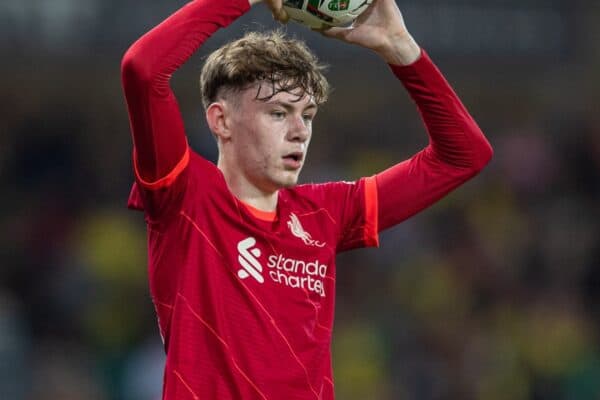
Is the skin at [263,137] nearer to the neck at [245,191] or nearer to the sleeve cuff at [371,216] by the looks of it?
the neck at [245,191]

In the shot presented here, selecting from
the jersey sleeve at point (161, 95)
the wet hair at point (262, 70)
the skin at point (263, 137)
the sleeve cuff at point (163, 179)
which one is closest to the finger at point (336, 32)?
the skin at point (263, 137)

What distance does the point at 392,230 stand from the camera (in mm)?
8688

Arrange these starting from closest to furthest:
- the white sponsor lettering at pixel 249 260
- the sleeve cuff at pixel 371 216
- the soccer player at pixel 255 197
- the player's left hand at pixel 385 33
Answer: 1. the soccer player at pixel 255 197
2. the white sponsor lettering at pixel 249 260
3. the player's left hand at pixel 385 33
4. the sleeve cuff at pixel 371 216

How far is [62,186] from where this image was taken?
873cm

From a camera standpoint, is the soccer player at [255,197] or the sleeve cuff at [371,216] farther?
the sleeve cuff at [371,216]

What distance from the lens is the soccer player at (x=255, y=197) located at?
3.12 metres

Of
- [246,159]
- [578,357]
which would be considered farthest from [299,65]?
[578,357]

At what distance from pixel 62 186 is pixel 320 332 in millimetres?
5682

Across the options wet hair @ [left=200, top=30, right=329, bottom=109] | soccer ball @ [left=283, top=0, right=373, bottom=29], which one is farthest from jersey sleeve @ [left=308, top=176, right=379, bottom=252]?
soccer ball @ [left=283, top=0, right=373, bottom=29]

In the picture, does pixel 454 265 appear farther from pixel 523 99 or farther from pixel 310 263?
pixel 310 263

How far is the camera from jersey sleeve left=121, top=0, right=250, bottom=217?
3.03 metres

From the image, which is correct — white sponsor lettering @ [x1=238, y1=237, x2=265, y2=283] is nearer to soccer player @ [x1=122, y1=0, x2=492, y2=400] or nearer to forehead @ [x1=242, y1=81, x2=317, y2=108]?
soccer player @ [x1=122, y1=0, x2=492, y2=400]

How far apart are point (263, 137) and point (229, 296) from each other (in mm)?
475

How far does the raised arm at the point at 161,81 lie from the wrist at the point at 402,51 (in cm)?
59
